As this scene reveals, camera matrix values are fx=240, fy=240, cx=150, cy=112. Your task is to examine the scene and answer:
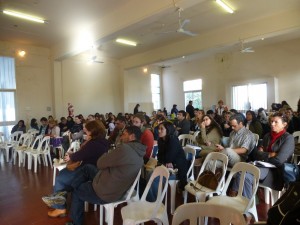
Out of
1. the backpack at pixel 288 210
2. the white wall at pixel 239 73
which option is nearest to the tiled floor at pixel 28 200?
the backpack at pixel 288 210

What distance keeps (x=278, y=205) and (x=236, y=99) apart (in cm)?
1035

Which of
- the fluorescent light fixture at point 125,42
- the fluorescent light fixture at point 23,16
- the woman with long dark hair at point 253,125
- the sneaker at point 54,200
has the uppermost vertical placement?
the fluorescent light fixture at point 23,16

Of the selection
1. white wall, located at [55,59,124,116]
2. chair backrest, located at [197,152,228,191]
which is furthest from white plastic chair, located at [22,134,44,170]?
chair backrest, located at [197,152,228,191]

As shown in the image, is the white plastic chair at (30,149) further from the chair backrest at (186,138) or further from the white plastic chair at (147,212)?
the white plastic chair at (147,212)

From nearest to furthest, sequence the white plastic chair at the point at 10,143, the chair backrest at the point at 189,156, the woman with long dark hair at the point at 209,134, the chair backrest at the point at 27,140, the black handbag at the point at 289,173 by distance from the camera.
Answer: the black handbag at the point at 289,173 → the chair backrest at the point at 189,156 → the woman with long dark hair at the point at 209,134 → the chair backrest at the point at 27,140 → the white plastic chair at the point at 10,143

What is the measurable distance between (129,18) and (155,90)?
8.13 m

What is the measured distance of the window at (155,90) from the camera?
13.0 meters

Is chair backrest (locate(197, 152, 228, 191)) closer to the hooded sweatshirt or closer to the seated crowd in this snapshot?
the seated crowd

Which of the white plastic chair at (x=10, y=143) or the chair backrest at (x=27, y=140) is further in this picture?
the white plastic chair at (x=10, y=143)

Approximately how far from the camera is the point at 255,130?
16.7 ft

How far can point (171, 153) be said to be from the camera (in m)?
3.00

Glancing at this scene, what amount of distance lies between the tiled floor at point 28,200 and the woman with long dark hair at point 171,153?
1.67 feet

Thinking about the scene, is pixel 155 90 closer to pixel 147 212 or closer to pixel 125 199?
pixel 125 199

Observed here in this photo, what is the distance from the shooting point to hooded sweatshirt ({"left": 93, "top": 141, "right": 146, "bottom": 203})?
2.20m
